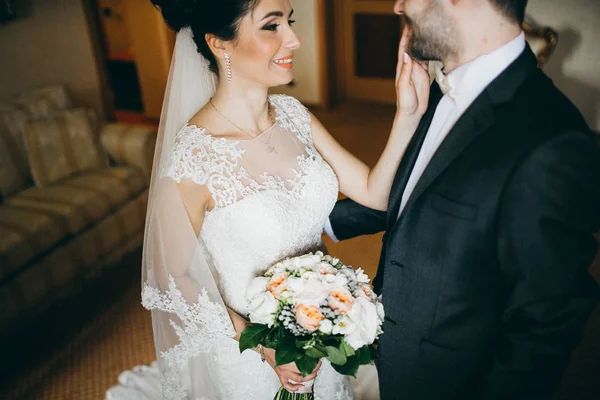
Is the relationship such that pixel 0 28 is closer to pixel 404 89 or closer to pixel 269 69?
pixel 269 69

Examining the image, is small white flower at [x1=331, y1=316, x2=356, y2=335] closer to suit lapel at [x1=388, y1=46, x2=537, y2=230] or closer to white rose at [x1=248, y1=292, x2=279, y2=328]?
white rose at [x1=248, y1=292, x2=279, y2=328]

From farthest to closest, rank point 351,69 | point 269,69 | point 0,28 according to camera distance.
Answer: point 351,69, point 0,28, point 269,69

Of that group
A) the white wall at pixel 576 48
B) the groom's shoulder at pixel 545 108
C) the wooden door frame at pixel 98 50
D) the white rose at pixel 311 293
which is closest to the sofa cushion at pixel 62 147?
the wooden door frame at pixel 98 50

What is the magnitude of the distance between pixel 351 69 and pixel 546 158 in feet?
20.0

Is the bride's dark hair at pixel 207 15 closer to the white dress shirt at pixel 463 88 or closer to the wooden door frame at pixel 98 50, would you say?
the white dress shirt at pixel 463 88

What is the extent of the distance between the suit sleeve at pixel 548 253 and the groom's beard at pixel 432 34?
16.6 inches

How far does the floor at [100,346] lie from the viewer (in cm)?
277

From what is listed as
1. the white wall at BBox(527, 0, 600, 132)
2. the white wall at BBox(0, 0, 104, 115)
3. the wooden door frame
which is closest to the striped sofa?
the white wall at BBox(0, 0, 104, 115)

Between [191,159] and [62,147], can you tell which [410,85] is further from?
[62,147]

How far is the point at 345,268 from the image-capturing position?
1600mm

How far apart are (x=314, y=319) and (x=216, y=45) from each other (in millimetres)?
1040

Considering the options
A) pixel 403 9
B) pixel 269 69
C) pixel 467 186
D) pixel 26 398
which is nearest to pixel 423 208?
pixel 467 186

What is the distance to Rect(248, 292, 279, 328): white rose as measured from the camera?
1423 millimetres

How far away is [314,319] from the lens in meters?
1.34
